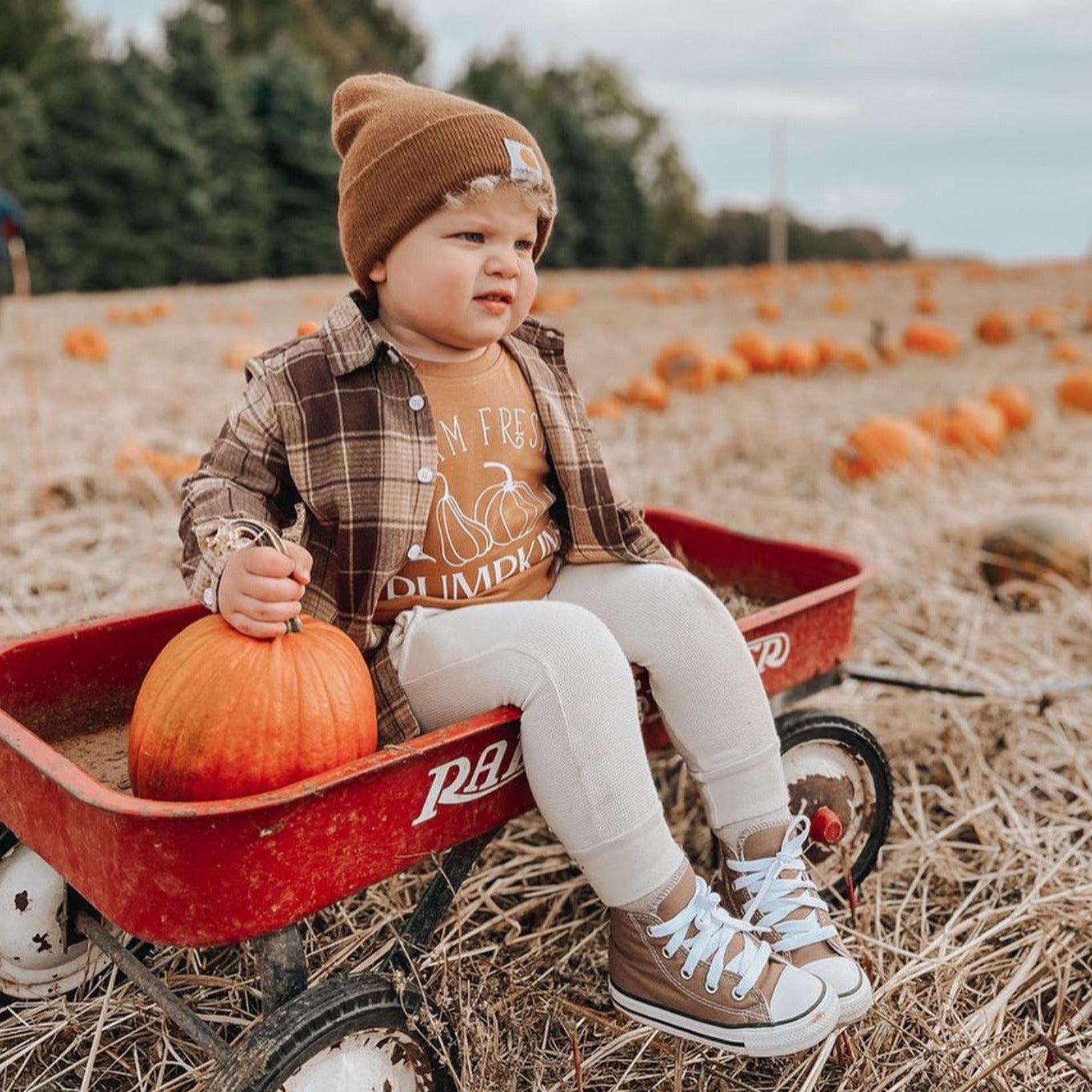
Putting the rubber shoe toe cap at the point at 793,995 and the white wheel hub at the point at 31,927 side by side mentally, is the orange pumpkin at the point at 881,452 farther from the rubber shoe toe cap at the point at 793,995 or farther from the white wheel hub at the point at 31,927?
the white wheel hub at the point at 31,927

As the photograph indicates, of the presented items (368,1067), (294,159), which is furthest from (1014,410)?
(294,159)

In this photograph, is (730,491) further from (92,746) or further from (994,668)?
(92,746)

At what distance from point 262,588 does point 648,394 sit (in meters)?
4.70

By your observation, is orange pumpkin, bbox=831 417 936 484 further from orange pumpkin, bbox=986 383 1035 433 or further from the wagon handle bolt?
the wagon handle bolt

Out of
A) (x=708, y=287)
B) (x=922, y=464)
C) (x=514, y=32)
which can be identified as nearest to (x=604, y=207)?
(x=514, y=32)

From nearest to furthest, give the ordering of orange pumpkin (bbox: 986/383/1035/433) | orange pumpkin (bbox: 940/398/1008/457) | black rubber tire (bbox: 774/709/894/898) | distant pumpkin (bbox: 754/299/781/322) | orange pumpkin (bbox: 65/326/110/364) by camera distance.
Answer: black rubber tire (bbox: 774/709/894/898) < orange pumpkin (bbox: 940/398/1008/457) < orange pumpkin (bbox: 986/383/1035/433) < orange pumpkin (bbox: 65/326/110/364) < distant pumpkin (bbox: 754/299/781/322)

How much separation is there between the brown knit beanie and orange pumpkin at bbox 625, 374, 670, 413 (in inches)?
164

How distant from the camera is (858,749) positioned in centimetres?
224

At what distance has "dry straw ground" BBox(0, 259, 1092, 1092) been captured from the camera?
71.8 inches

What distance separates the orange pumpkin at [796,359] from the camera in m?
7.49

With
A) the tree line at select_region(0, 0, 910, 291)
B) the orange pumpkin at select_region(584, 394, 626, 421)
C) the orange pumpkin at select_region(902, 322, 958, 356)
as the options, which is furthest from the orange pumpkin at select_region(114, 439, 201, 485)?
the tree line at select_region(0, 0, 910, 291)

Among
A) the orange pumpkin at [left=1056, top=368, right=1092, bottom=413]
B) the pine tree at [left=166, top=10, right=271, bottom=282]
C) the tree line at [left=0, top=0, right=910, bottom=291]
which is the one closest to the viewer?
the orange pumpkin at [left=1056, top=368, right=1092, bottom=413]

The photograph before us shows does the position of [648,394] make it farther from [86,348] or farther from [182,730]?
[182,730]

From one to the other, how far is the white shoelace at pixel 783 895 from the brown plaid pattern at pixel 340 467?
1.96 feet
